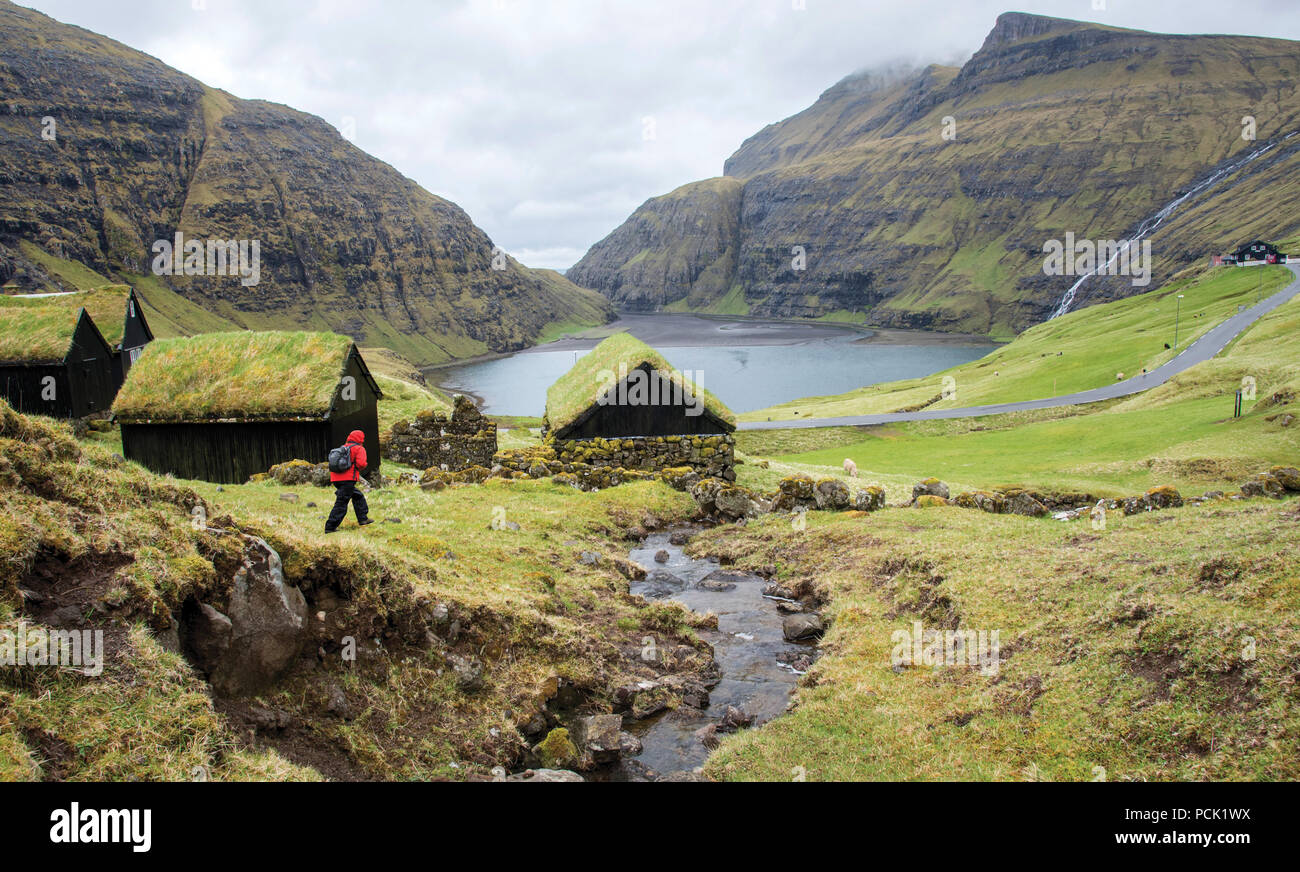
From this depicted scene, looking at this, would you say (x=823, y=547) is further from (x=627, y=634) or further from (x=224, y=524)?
(x=224, y=524)

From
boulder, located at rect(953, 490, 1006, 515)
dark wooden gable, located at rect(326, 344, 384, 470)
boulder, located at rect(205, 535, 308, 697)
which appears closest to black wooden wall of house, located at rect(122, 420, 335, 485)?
dark wooden gable, located at rect(326, 344, 384, 470)

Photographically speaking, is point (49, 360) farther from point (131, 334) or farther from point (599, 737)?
point (599, 737)

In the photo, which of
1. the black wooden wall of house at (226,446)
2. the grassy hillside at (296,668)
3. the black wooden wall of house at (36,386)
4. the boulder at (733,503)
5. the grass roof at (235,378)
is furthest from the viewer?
the black wooden wall of house at (36,386)

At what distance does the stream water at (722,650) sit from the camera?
12.4 meters

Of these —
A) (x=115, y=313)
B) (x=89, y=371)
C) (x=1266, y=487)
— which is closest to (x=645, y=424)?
(x=1266, y=487)

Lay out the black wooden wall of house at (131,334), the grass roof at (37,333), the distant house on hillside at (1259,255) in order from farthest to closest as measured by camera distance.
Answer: the distant house on hillside at (1259,255) < the black wooden wall of house at (131,334) < the grass roof at (37,333)

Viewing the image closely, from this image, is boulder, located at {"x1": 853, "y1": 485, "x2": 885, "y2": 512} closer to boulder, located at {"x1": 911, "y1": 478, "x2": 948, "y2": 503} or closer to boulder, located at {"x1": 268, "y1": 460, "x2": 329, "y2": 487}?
boulder, located at {"x1": 911, "y1": 478, "x2": 948, "y2": 503}

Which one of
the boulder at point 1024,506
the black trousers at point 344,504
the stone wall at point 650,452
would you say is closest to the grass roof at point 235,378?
the stone wall at point 650,452

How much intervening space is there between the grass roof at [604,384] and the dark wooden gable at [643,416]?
0.30m

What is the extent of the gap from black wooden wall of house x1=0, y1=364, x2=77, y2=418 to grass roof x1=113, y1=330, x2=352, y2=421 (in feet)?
43.3

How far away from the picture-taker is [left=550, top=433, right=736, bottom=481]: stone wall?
32188 millimetres

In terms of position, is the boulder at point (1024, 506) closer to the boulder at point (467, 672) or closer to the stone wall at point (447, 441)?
the boulder at point (467, 672)

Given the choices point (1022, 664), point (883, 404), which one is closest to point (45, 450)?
point (1022, 664)

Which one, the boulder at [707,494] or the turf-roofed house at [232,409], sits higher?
the turf-roofed house at [232,409]
